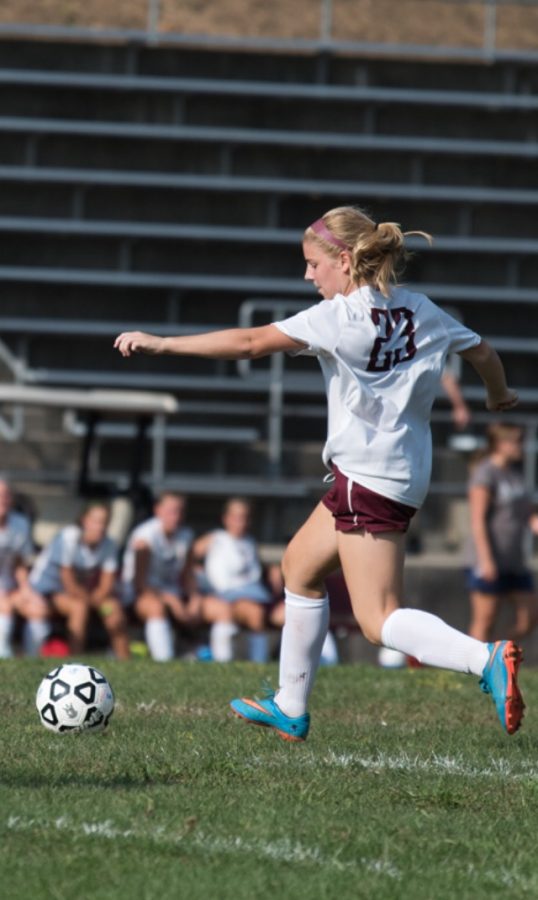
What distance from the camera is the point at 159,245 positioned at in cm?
2147

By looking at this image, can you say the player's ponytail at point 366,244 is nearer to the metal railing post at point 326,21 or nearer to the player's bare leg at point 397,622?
the player's bare leg at point 397,622

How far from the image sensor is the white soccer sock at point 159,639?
1375 centimetres

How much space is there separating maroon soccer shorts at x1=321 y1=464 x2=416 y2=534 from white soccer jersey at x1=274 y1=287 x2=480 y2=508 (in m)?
0.03

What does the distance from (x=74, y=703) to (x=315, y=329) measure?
70.2 inches

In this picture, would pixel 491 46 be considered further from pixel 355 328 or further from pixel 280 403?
pixel 355 328

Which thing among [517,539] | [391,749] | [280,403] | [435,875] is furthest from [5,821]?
[280,403]

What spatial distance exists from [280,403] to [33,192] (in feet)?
16.0

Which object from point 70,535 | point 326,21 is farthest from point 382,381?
point 326,21

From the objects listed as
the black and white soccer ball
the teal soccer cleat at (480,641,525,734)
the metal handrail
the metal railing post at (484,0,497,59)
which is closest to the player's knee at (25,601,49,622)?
the black and white soccer ball

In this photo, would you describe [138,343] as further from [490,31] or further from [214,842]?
[490,31]

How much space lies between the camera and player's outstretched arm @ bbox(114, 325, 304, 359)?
5.46m

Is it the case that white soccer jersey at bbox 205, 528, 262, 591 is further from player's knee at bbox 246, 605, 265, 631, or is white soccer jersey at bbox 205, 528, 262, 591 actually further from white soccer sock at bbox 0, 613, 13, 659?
white soccer sock at bbox 0, 613, 13, 659

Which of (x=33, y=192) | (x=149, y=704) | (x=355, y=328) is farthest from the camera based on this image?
(x=33, y=192)

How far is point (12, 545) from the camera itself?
45.7ft
